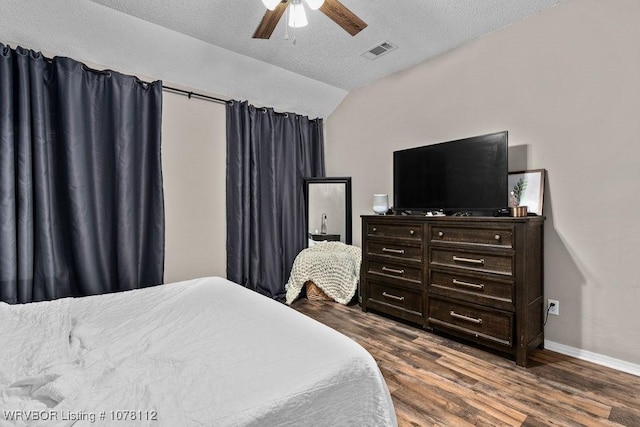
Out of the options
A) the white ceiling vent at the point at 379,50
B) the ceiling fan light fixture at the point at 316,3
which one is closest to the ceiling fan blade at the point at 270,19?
the ceiling fan light fixture at the point at 316,3

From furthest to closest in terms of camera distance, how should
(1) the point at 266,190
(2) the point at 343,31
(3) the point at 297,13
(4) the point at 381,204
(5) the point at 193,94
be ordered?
(1) the point at 266,190
(4) the point at 381,204
(5) the point at 193,94
(2) the point at 343,31
(3) the point at 297,13

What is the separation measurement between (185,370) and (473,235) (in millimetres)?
2184

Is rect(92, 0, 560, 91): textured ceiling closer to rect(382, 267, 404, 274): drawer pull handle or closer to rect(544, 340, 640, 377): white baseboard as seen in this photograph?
rect(382, 267, 404, 274): drawer pull handle

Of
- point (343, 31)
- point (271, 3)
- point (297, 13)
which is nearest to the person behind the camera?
point (271, 3)

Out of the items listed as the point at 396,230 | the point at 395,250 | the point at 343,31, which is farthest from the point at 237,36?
the point at 395,250

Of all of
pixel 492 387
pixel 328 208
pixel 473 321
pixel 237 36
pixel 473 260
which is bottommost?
pixel 492 387

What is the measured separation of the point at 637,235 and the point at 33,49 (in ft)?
14.7

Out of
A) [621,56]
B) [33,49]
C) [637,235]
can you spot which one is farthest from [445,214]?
[33,49]

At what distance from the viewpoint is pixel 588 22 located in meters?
2.27

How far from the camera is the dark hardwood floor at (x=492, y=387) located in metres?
1.67

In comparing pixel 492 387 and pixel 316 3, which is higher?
pixel 316 3

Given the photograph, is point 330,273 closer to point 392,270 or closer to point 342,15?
point 392,270

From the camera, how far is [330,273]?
360cm

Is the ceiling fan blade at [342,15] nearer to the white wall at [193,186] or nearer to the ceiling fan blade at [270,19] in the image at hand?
the ceiling fan blade at [270,19]
